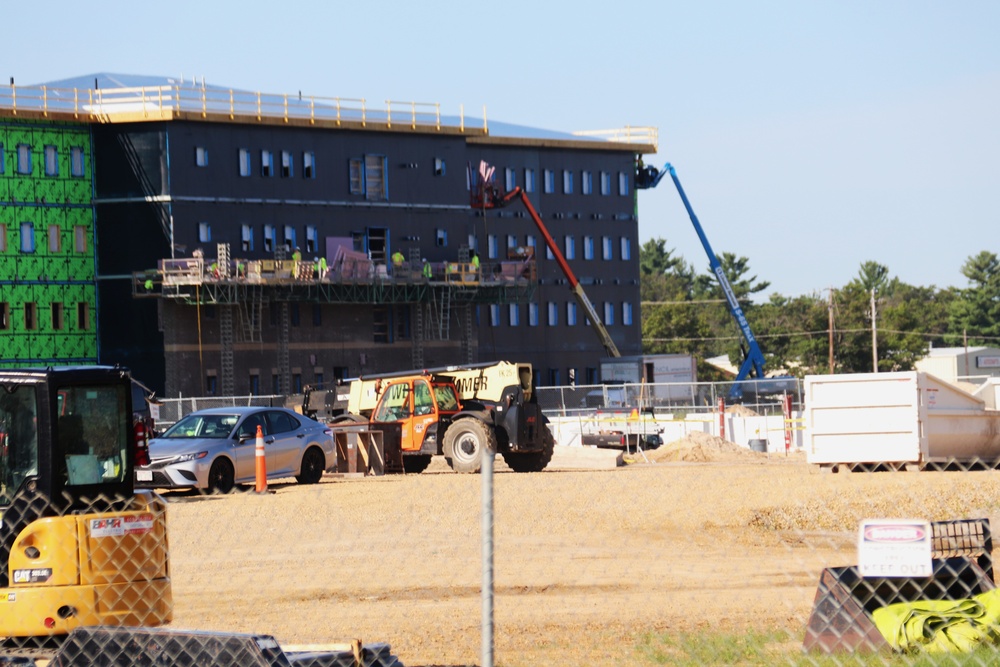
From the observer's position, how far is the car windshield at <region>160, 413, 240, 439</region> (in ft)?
85.4

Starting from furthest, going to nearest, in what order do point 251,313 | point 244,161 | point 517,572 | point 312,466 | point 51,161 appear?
point 244,161
point 251,313
point 51,161
point 312,466
point 517,572

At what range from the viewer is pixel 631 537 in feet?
63.7

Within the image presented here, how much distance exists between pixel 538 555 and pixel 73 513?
8207 millimetres

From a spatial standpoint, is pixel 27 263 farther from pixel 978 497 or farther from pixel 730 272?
pixel 730 272

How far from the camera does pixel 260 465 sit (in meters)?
25.0

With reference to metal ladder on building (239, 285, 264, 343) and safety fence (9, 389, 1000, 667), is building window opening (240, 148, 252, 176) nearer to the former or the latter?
metal ladder on building (239, 285, 264, 343)

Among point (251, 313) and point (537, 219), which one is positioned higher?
point (537, 219)

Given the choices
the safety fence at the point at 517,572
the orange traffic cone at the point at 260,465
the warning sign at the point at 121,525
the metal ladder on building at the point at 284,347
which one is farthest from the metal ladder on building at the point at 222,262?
the warning sign at the point at 121,525

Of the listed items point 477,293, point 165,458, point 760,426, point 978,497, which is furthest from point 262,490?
point 477,293

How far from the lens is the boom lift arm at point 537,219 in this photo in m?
77.6

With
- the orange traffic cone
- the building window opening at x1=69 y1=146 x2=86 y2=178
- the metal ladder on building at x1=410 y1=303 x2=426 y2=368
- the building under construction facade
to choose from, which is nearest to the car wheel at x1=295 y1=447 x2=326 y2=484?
the orange traffic cone

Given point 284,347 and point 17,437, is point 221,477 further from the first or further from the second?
point 284,347

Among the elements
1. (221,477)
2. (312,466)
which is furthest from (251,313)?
(221,477)

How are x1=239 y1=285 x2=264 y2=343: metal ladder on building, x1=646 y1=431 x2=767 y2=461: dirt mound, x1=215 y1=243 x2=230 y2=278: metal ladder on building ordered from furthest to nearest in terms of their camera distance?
x1=239 y1=285 x2=264 y2=343: metal ladder on building < x1=215 y1=243 x2=230 y2=278: metal ladder on building < x1=646 y1=431 x2=767 y2=461: dirt mound
